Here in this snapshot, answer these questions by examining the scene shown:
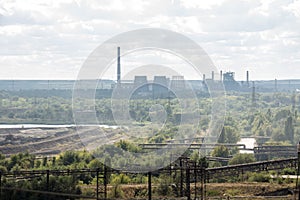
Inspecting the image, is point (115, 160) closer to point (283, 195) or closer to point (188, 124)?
point (283, 195)

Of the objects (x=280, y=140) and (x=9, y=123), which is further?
(x=9, y=123)

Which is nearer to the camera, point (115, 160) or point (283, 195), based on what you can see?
point (283, 195)

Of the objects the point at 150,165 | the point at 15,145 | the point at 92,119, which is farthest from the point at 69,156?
the point at 15,145

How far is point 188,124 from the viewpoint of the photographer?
39.0 meters

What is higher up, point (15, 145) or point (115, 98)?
point (115, 98)

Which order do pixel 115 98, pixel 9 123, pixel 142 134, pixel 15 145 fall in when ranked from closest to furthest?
pixel 115 98 → pixel 142 134 → pixel 15 145 → pixel 9 123

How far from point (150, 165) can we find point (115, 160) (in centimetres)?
157

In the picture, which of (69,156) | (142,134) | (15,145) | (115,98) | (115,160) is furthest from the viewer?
(15,145)

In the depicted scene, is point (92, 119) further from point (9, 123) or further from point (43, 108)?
point (43, 108)

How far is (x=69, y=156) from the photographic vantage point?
3166cm

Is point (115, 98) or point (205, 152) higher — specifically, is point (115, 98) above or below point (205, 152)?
above

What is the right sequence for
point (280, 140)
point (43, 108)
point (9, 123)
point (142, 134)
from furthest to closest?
point (43, 108)
point (9, 123)
point (280, 140)
point (142, 134)

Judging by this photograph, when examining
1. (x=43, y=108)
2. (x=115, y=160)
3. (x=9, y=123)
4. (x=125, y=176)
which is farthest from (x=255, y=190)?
(x=43, y=108)

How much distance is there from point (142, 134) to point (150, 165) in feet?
47.4
